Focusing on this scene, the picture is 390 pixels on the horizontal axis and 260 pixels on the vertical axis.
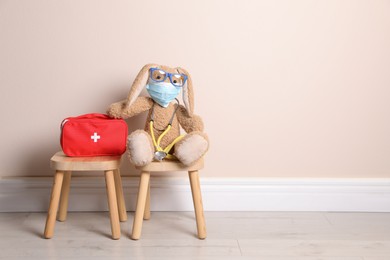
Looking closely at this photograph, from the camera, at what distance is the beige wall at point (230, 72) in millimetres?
1685

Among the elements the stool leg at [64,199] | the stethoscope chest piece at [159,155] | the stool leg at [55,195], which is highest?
the stethoscope chest piece at [159,155]

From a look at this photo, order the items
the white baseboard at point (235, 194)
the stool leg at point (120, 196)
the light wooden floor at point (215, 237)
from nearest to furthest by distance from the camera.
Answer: the light wooden floor at point (215, 237), the stool leg at point (120, 196), the white baseboard at point (235, 194)

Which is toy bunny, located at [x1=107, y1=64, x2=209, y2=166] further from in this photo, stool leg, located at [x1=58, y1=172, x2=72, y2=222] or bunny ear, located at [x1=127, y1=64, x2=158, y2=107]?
stool leg, located at [x1=58, y1=172, x2=72, y2=222]

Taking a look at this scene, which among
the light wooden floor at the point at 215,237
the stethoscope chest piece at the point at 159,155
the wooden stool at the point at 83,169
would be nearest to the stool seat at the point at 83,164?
the wooden stool at the point at 83,169

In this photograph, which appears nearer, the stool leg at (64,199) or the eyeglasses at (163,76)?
the eyeglasses at (163,76)

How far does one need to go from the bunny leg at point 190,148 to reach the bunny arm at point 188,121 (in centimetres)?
11

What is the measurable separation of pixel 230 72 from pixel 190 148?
0.45 metres

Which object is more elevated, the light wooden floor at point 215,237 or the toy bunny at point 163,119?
the toy bunny at point 163,119

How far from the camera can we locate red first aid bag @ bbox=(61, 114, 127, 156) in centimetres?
145

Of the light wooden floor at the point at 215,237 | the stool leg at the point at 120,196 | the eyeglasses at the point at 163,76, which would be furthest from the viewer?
the stool leg at the point at 120,196

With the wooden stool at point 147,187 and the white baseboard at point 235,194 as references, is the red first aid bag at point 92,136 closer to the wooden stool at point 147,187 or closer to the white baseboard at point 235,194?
the wooden stool at point 147,187

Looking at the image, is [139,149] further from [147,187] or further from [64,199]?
[64,199]

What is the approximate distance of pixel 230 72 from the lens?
1730mm

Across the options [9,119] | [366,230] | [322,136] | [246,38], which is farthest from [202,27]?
[366,230]
